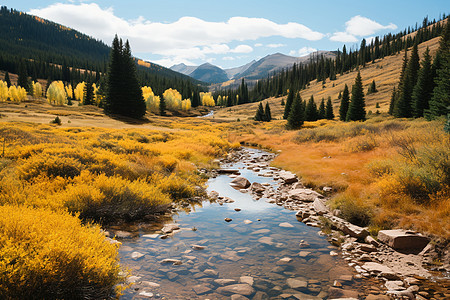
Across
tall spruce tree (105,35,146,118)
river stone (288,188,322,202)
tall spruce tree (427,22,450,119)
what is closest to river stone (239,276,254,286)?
river stone (288,188,322,202)

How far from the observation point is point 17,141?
12.5m

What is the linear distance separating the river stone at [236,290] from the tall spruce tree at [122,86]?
52879 millimetres

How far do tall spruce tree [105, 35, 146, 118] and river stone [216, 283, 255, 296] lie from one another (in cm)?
5288

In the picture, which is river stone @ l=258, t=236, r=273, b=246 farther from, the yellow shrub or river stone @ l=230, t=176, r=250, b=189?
river stone @ l=230, t=176, r=250, b=189

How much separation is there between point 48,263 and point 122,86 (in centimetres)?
5367

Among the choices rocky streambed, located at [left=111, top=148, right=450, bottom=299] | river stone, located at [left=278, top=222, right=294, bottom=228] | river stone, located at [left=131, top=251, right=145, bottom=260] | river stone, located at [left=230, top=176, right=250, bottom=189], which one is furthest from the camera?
river stone, located at [left=230, top=176, right=250, bottom=189]

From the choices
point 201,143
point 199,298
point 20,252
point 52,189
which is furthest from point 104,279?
point 201,143

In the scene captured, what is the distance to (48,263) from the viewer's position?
12.2 feet

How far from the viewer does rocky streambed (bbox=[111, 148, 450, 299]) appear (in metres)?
5.08

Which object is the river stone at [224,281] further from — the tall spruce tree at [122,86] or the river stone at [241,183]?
the tall spruce tree at [122,86]

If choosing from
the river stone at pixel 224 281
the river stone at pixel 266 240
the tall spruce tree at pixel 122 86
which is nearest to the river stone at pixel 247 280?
the river stone at pixel 224 281

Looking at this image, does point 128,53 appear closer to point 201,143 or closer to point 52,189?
point 201,143

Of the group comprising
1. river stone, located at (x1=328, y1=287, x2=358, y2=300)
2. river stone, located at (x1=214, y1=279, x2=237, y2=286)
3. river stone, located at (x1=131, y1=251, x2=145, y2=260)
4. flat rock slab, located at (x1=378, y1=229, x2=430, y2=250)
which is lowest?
river stone, located at (x1=214, y1=279, x2=237, y2=286)

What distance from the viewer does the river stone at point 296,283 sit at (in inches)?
208
